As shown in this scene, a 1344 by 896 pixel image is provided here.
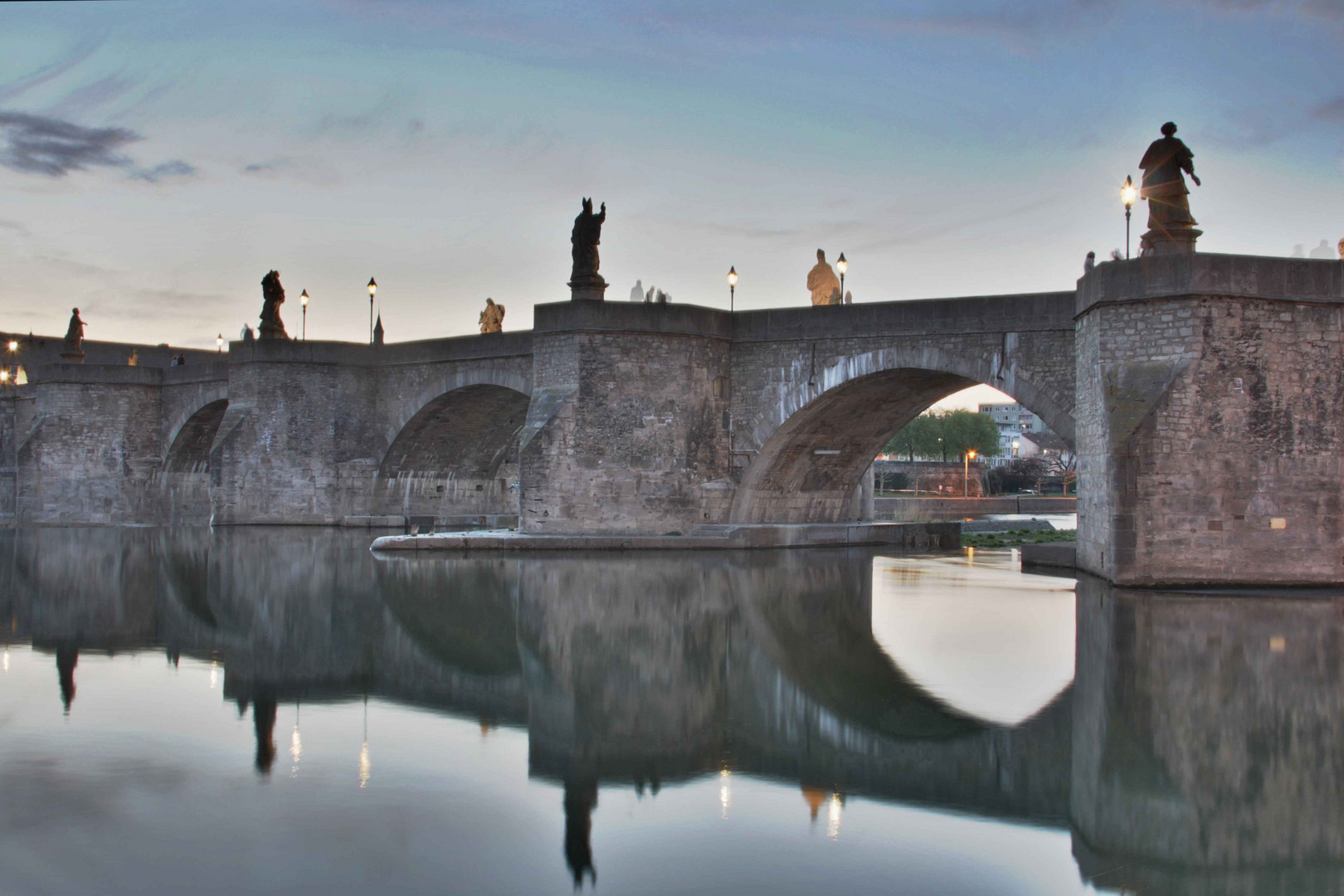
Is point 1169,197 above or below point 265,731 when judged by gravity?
above

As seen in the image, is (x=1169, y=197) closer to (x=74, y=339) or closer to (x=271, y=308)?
(x=271, y=308)

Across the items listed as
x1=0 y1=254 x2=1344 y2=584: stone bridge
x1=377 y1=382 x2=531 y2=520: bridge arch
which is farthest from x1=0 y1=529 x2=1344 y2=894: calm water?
x1=377 y1=382 x2=531 y2=520: bridge arch

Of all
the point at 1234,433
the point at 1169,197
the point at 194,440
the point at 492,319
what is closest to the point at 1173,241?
the point at 1169,197

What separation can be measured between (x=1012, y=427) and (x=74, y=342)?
126 metres

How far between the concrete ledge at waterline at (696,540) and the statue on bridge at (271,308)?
1057cm

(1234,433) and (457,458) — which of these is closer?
(1234,433)

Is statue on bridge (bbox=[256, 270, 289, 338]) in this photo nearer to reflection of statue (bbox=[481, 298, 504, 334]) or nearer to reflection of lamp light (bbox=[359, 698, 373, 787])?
reflection of statue (bbox=[481, 298, 504, 334])

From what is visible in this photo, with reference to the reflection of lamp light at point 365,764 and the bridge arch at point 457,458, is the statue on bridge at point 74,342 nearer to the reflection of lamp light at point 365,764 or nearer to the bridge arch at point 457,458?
the bridge arch at point 457,458

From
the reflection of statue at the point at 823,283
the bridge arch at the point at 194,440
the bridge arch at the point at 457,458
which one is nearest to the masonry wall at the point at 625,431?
the reflection of statue at the point at 823,283

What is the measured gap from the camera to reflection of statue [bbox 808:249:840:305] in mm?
23438

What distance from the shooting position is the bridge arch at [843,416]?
1869 centimetres

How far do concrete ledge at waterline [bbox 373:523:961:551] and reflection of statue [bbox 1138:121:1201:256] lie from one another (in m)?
8.79

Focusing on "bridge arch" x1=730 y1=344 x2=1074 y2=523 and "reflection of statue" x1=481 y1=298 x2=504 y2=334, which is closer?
"bridge arch" x1=730 y1=344 x2=1074 y2=523

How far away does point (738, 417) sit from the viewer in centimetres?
2223
